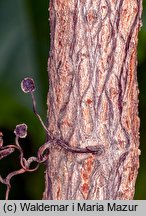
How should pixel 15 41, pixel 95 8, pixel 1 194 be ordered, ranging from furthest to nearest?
pixel 1 194, pixel 15 41, pixel 95 8

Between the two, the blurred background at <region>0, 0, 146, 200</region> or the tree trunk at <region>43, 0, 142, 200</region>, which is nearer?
the tree trunk at <region>43, 0, 142, 200</region>

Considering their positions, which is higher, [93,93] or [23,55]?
[23,55]

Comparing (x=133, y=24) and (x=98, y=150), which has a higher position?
(x=133, y=24)

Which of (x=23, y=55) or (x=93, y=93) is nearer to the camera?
(x=93, y=93)

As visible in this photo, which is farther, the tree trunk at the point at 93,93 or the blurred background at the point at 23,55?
the blurred background at the point at 23,55

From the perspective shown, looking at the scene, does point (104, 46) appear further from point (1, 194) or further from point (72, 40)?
point (1, 194)

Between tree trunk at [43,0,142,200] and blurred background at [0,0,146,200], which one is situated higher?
blurred background at [0,0,146,200]

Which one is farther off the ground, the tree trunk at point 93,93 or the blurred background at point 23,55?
the blurred background at point 23,55

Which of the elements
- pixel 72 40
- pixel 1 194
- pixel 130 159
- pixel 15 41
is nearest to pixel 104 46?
pixel 72 40
